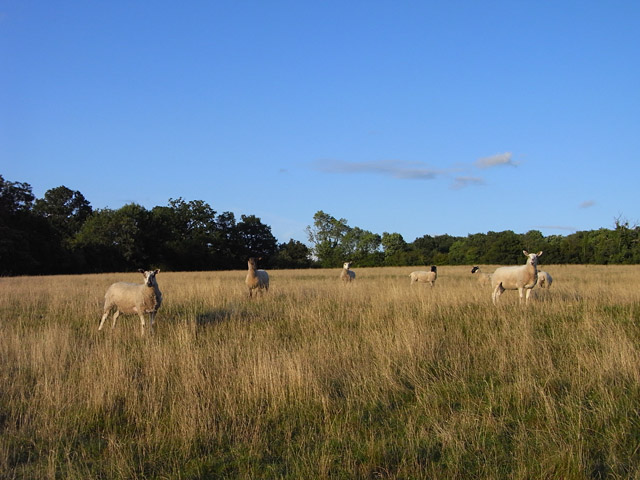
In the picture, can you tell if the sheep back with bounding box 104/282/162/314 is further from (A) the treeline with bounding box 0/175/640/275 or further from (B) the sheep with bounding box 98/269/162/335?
(A) the treeline with bounding box 0/175/640/275

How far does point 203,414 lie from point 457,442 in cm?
275

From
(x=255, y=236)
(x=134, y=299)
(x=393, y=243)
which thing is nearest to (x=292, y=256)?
(x=255, y=236)

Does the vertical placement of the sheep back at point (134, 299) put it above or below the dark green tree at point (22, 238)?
below

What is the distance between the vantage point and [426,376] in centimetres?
693

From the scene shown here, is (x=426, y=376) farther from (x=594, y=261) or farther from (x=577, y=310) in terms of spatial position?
(x=594, y=261)

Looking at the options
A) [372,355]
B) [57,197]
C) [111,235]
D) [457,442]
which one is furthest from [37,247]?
[457,442]

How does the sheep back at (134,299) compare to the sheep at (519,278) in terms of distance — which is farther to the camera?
the sheep at (519,278)

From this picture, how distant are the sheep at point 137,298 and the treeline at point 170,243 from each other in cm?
3902

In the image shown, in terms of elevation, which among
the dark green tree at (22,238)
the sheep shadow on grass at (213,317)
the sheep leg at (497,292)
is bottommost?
the sheep shadow on grass at (213,317)

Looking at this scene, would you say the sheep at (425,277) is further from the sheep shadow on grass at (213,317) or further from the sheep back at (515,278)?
the sheep shadow on grass at (213,317)

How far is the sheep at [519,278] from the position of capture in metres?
15.5

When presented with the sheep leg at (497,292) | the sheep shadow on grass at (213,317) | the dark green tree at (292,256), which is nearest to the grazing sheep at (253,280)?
the sheep shadow on grass at (213,317)

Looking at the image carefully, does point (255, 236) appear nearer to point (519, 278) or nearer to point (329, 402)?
point (519, 278)

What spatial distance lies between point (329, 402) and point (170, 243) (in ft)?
217
